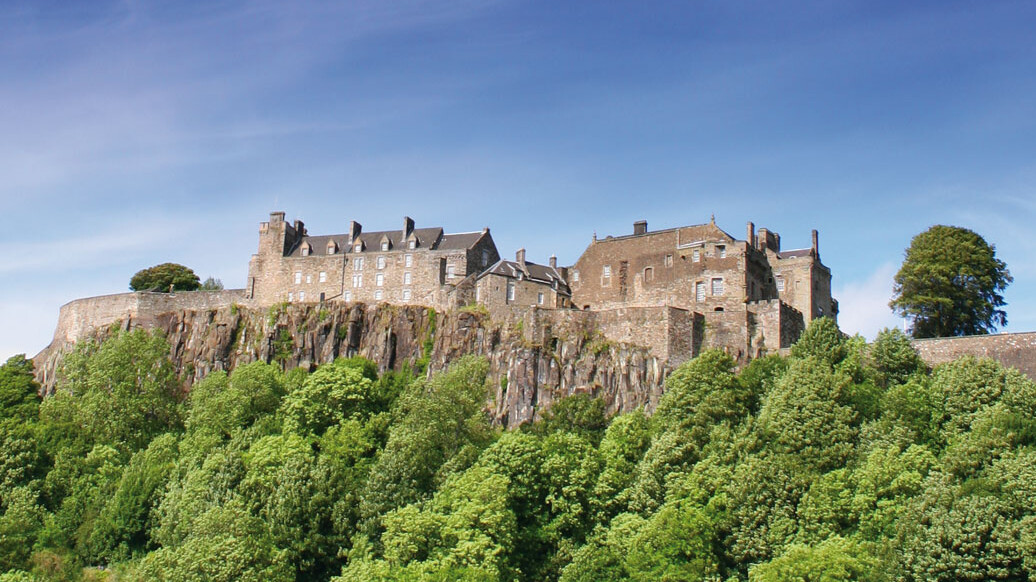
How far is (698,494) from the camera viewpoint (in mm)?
44812

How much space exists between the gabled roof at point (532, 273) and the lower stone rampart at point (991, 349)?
23.4 m

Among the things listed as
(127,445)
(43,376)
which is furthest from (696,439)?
(43,376)

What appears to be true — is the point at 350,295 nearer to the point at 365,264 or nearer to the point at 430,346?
the point at 365,264

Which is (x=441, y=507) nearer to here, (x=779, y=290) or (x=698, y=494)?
(x=698, y=494)

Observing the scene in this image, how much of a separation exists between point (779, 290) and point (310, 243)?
32.8 meters

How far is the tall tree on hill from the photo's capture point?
63562 millimetres

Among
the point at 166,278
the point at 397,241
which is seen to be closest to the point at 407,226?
the point at 397,241

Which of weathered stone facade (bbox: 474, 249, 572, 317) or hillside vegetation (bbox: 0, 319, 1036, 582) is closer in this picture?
hillside vegetation (bbox: 0, 319, 1036, 582)

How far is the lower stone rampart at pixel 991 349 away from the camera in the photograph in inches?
2104

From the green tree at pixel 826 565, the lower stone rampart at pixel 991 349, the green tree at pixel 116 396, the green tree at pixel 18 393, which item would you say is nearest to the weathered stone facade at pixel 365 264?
the green tree at pixel 116 396

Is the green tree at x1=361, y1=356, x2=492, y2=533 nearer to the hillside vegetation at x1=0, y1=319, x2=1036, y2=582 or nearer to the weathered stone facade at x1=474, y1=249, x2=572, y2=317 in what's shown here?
the hillside vegetation at x1=0, y1=319, x2=1036, y2=582

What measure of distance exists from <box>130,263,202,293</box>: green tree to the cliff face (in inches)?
761

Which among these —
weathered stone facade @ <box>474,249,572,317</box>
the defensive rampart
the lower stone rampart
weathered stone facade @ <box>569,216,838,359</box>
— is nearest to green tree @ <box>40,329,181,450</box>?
the defensive rampart

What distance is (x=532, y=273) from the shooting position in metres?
72.1
